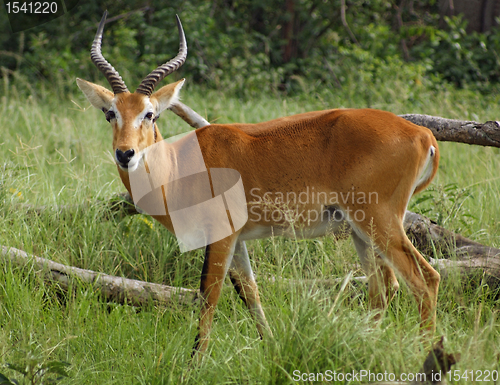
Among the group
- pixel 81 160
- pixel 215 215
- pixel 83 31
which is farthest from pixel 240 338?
pixel 83 31

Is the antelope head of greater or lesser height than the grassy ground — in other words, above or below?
above

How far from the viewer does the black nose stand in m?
2.88

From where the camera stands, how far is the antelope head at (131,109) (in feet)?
9.64

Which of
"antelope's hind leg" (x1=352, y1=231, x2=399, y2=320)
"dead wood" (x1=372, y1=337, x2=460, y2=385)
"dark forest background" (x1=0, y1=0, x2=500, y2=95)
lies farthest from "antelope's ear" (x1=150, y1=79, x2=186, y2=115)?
"dark forest background" (x1=0, y1=0, x2=500, y2=95)

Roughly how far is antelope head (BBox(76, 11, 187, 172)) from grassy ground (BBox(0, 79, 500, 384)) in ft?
3.15

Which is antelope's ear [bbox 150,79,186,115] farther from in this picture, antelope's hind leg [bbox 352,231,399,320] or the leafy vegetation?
antelope's hind leg [bbox 352,231,399,320]

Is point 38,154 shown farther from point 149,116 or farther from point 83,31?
point 83,31

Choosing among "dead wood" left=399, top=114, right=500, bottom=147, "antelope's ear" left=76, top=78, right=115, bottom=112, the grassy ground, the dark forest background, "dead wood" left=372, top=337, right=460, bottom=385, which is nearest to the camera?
"dead wood" left=372, top=337, right=460, bottom=385

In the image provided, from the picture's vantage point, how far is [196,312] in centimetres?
320

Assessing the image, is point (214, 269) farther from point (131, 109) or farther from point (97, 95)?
point (97, 95)

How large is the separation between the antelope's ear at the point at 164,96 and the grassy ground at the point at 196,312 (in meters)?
1.20

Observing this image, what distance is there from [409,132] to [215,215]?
1284 millimetres

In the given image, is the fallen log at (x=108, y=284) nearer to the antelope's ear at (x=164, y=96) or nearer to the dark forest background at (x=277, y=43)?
the antelope's ear at (x=164, y=96)

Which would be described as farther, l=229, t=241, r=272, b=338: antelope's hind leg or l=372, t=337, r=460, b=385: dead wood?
l=229, t=241, r=272, b=338: antelope's hind leg
